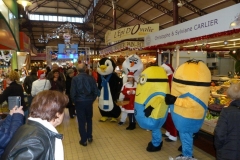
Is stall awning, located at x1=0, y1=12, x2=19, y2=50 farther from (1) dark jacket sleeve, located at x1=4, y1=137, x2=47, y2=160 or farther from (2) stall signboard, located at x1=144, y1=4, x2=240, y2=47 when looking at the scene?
(1) dark jacket sleeve, located at x1=4, y1=137, x2=47, y2=160

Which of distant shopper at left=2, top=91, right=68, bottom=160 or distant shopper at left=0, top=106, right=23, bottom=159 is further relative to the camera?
distant shopper at left=0, top=106, right=23, bottom=159

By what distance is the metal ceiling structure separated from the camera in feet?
43.5

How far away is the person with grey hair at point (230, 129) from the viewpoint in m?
2.12

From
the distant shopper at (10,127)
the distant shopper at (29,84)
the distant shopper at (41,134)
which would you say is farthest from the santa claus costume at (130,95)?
the distant shopper at (41,134)

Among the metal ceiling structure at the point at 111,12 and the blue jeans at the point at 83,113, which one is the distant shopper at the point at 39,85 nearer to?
the blue jeans at the point at 83,113

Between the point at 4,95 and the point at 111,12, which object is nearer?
the point at 4,95

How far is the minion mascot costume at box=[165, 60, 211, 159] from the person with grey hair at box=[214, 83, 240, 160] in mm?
783

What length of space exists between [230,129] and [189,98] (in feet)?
2.96

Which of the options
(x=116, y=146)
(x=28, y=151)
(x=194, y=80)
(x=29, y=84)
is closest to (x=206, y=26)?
(x=194, y=80)

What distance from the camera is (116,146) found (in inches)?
160

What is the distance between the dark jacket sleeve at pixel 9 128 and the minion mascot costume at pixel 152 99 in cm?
209

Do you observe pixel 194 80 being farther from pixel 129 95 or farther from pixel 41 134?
pixel 41 134

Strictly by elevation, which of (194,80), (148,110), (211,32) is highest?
(211,32)

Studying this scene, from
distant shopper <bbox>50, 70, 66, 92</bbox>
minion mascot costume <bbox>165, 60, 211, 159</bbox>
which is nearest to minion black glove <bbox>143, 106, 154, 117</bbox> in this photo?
minion mascot costume <bbox>165, 60, 211, 159</bbox>
